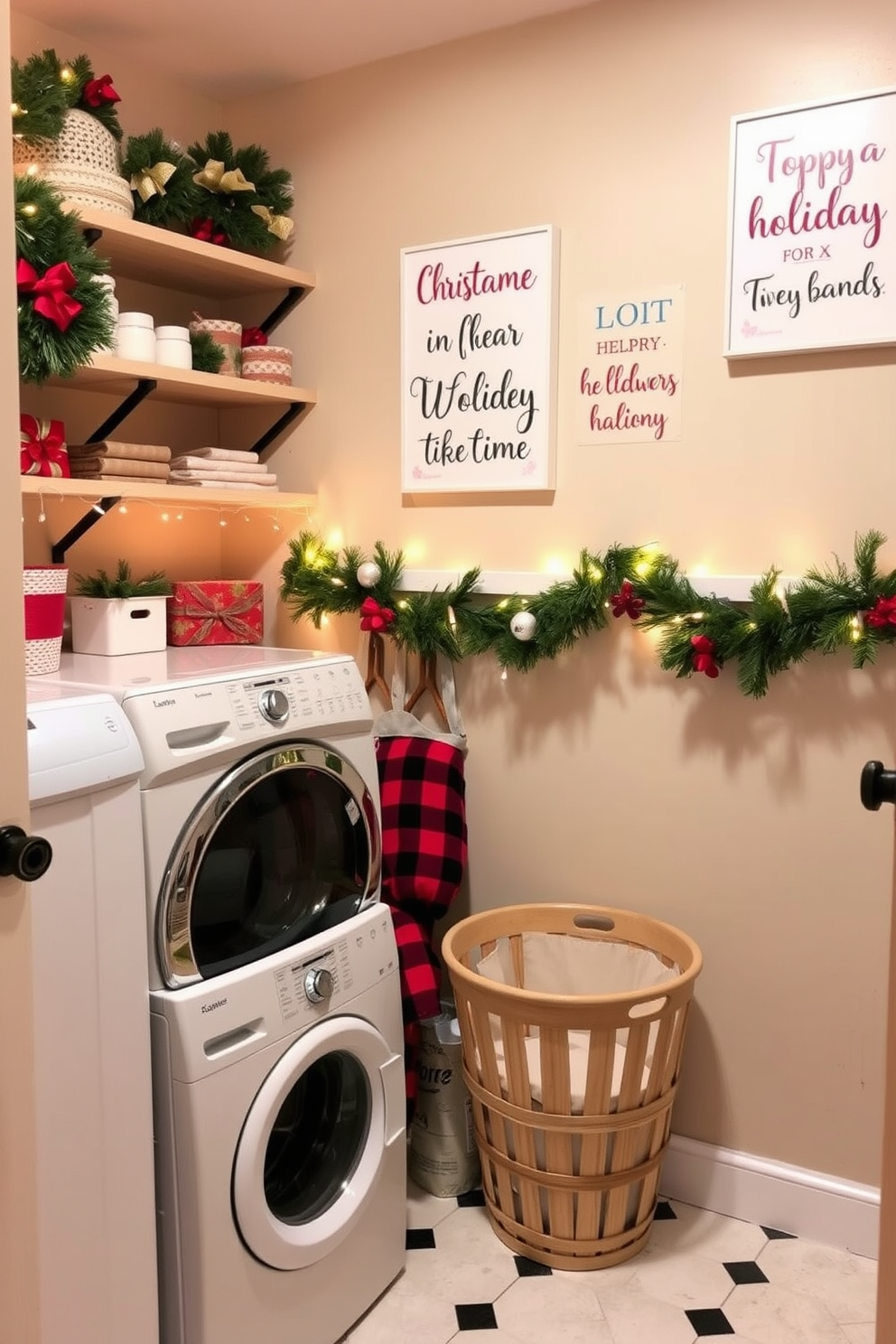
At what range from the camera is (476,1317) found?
194cm

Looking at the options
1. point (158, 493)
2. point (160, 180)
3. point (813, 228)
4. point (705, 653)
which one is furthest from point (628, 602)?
point (160, 180)

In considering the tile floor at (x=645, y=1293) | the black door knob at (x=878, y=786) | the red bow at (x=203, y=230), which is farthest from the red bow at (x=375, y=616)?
the black door knob at (x=878, y=786)

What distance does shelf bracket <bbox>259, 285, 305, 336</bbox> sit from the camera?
2.64 metres

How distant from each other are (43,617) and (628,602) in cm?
110

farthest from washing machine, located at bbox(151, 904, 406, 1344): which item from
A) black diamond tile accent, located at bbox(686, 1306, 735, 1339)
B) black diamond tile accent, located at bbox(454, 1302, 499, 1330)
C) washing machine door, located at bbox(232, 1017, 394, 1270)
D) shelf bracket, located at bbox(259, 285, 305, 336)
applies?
shelf bracket, located at bbox(259, 285, 305, 336)

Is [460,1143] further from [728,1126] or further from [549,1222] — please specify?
[728,1126]

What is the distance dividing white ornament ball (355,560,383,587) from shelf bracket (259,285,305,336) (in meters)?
0.67

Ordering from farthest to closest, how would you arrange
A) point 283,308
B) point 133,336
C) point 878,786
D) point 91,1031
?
point 283,308
point 133,336
point 91,1031
point 878,786

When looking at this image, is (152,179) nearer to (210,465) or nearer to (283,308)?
(283,308)

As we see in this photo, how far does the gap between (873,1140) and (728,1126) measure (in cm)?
28

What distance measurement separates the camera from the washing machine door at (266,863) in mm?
1676

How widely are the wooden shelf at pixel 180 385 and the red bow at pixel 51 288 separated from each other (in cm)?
17

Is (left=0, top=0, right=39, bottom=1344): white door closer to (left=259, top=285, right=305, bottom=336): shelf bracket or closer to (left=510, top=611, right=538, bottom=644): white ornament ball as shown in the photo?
(left=510, top=611, right=538, bottom=644): white ornament ball

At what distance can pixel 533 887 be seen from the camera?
2.44 m
